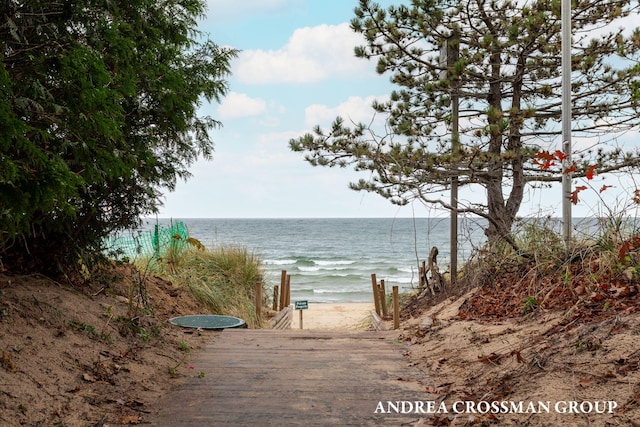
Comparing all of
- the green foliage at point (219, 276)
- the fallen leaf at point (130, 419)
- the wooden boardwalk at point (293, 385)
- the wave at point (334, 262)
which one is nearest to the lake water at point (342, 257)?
the wave at point (334, 262)

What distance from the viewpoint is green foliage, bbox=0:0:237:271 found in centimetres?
329

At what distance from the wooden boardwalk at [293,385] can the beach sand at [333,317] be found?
16.2 ft

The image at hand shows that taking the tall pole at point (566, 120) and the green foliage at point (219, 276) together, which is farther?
the green foliage at point (219, 276)

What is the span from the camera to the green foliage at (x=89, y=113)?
3285 mm

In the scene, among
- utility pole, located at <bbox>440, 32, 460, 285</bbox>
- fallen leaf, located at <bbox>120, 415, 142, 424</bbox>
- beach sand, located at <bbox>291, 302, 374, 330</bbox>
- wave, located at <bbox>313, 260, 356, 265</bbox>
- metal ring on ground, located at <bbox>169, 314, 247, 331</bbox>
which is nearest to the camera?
fallen leaf, located at <bbox>120, 415, 142, 424</bbox>

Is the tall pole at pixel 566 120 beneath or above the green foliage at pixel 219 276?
above

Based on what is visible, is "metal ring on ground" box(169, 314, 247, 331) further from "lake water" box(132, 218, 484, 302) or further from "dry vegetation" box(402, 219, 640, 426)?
"lake water" box(132, 218, 484, 302)

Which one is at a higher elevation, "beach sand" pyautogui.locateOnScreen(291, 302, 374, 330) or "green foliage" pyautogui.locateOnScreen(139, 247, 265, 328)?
"green foliage" pyautogui.locateOnScreen(139, 247, 265, 328)

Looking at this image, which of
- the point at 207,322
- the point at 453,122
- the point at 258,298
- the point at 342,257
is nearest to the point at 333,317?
the point at 258,298

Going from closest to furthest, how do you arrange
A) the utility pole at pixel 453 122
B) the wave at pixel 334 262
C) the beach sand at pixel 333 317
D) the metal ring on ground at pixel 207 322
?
the metal ring on ground at pixel 207 322
the utility pole at pixel 453 122
the beach sand at pixel 333 317
the wave at pixel 334 262

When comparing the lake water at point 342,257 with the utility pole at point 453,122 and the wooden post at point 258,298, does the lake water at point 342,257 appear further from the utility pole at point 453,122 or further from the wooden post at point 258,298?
the wooden post at point 258,298

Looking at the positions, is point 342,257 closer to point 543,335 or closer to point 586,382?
point 543,335

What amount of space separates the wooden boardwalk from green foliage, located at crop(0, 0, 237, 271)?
152 centimetres

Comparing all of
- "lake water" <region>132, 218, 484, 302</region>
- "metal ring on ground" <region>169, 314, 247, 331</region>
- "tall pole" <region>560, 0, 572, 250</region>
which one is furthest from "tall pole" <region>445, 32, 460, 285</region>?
"metal ring on ground" <region>169, 314, 247, 331</region>
